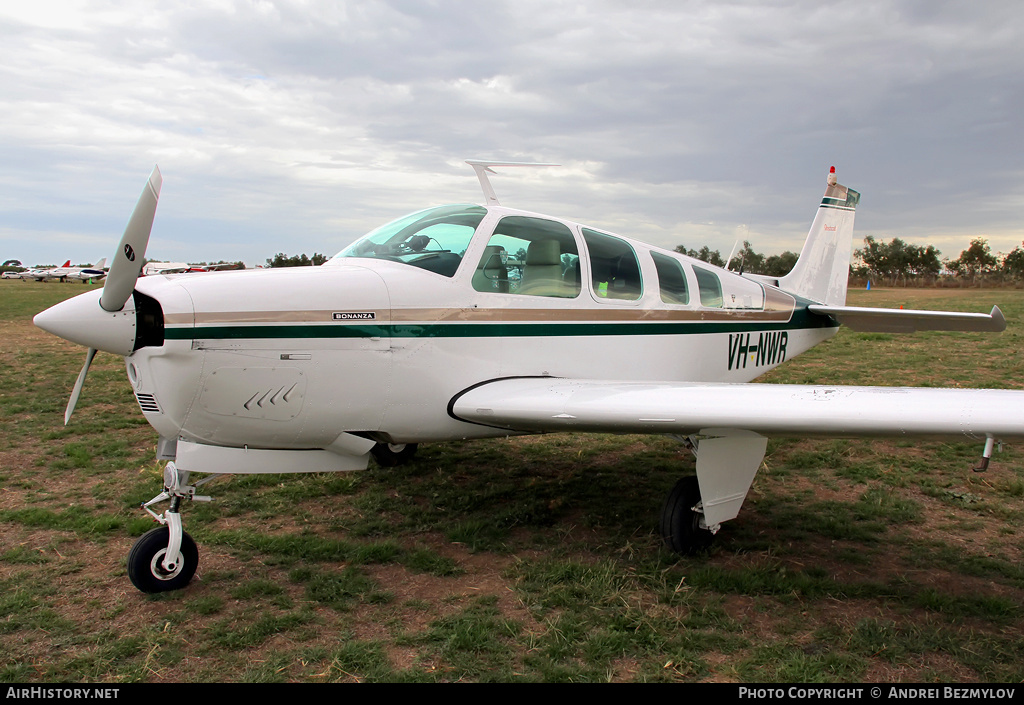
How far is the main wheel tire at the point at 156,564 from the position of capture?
12.5 feet

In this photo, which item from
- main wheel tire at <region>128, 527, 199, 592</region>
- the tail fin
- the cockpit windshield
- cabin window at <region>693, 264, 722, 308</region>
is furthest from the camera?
the tail fin

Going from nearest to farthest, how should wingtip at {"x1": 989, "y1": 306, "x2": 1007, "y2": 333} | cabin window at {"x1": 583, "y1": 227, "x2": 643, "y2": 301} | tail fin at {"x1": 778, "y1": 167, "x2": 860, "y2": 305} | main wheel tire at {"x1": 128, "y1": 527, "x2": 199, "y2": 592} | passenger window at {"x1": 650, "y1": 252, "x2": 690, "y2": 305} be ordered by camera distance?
1. main wheel tire at {"x1": 128, "y1": 527, "x2": 199, "y2": 592}
2. cabin window at {"x1": 583, "y1": 227, "x2": 643, "y2": 301}
3. wingtip at {"x1": 989, "y1": 306, "x2": 1007, "y2": 333}
4. passenger window at {"x1": 650, "y1": 252, "x2": 690, "y2": 305}
5. tail fin at {"x1": 778, "y1": 167, "x2": 860, "y2": 305}

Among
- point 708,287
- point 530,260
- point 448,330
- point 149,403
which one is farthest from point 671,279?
point 149,403

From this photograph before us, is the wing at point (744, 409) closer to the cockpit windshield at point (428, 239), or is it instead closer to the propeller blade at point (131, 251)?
the cockpit windshield at point (428, 239)

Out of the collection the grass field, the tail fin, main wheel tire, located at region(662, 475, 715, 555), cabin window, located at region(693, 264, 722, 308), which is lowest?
the grass field

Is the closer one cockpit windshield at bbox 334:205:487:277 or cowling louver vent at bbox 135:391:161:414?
cowling louver vent at bbox 135:391:161:414

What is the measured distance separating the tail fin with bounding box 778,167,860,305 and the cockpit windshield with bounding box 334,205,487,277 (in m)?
4.76

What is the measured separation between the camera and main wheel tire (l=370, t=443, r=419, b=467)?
6.50 m

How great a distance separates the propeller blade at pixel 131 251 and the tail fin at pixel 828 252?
22.1ft

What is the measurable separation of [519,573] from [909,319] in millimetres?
5052

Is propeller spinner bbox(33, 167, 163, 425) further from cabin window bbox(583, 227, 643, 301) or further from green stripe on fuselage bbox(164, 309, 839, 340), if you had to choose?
cabin window bbox(583, 227, 643, 301)

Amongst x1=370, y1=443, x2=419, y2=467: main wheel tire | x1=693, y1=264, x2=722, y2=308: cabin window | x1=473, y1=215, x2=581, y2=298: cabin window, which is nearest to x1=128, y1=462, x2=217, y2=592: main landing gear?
x1=473, y1=215, x2=581, y2=298: cabin window

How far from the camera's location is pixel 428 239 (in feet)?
15.0

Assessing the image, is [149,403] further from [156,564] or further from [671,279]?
[671,279]
